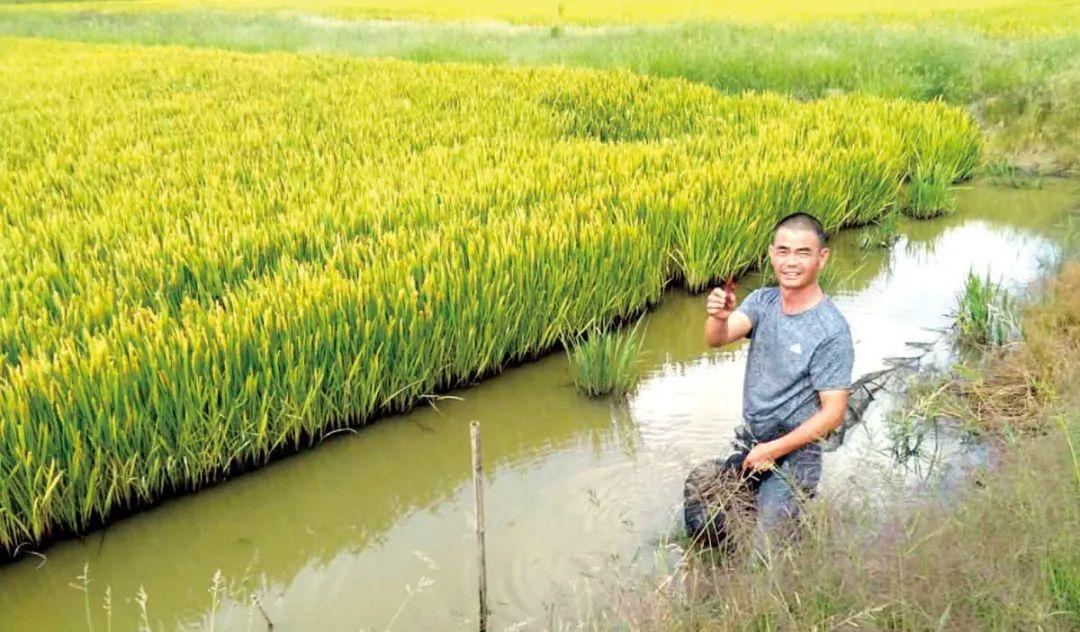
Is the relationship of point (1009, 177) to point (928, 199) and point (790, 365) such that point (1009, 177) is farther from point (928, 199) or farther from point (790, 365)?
point (790, 365)

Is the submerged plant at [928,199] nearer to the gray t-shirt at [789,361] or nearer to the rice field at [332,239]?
the rice field at [332,239]

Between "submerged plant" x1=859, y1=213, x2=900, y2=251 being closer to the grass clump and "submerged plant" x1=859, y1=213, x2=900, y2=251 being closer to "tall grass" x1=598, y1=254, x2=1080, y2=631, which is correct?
the grass clump

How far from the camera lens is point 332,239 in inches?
175

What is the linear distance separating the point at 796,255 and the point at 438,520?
137 cm

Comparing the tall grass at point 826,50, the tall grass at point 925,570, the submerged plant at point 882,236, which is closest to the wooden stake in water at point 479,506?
the tall grass at point 925,570

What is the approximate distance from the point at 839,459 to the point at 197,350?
2.13 meters

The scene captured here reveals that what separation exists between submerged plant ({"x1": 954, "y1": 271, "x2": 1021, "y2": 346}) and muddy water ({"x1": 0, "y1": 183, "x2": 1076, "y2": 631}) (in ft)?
0.58

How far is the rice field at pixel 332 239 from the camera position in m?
3.05

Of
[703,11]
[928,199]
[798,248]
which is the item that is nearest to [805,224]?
[798,248]

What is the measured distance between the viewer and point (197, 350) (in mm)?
3139

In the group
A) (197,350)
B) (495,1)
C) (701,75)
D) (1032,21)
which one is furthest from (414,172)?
(495,1)

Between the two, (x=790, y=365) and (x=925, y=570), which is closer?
(x=925, y=570)

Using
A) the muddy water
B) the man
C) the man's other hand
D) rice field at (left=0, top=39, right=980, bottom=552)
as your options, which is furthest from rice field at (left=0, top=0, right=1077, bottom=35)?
the man's other hand

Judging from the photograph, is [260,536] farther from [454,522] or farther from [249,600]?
[454,522]
